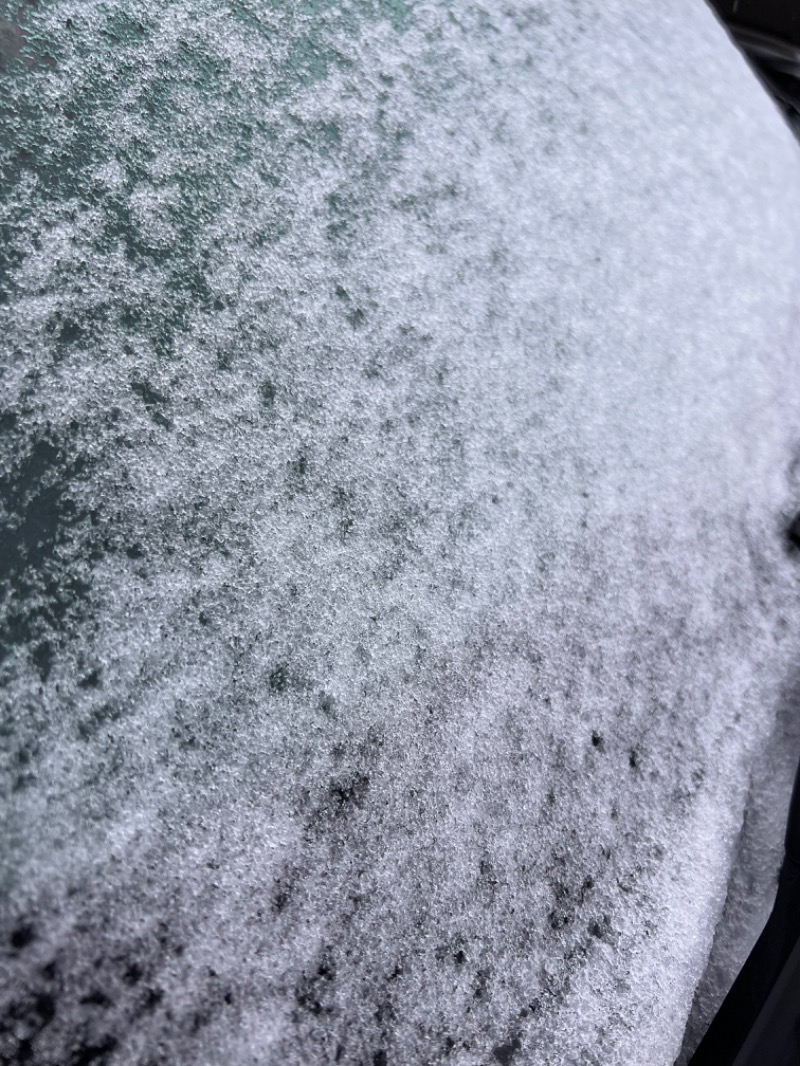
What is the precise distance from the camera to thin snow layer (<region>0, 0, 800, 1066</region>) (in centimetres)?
30

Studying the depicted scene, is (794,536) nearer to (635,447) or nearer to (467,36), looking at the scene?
(635,447)

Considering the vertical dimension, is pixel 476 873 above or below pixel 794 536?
below

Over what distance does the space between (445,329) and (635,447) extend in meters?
0.14

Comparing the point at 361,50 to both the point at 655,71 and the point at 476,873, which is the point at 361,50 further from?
the point at 476,873

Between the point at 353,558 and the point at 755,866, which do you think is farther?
the point at 755,866

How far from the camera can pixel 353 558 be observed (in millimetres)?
358

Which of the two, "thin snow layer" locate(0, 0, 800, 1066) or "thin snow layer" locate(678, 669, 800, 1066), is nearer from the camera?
"thin snow layer" locate(0, 0, 800, 1066)

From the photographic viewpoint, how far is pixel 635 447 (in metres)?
0.47

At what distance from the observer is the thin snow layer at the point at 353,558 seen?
295 millimetres

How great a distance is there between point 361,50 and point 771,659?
0.42 m

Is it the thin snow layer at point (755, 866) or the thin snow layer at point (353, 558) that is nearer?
the thin snow layer at point (353, 558)

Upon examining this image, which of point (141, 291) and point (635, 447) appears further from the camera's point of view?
point (635, 447)

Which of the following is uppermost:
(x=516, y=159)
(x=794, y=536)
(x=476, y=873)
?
(x=516, y=159)

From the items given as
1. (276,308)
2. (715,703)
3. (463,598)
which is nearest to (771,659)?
(715,703)
